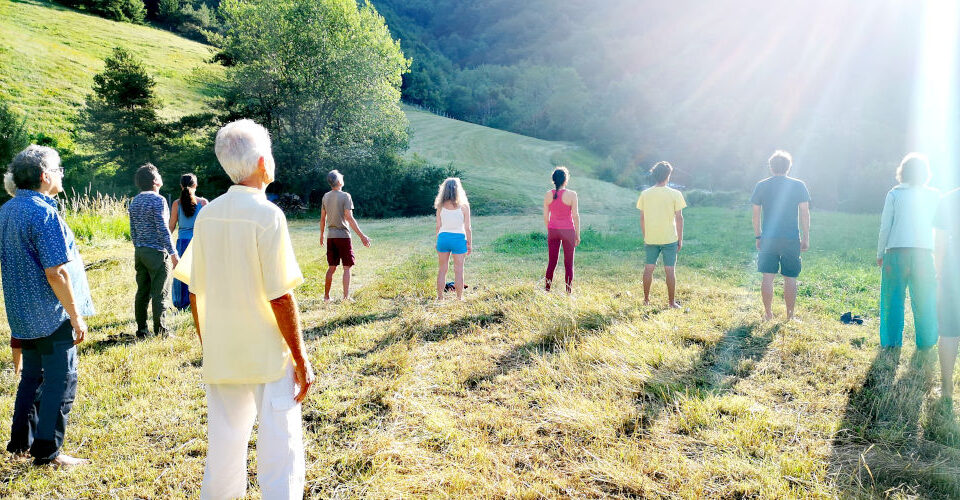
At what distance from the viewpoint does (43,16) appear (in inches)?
1970

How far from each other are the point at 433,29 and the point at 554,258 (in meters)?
139

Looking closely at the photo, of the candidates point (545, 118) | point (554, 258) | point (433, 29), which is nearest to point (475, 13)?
point (433, 29)

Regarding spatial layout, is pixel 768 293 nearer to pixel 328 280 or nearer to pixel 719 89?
pixel 328 280

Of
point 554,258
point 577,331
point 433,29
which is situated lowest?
point 577,331

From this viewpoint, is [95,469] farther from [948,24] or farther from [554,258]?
[948,24]

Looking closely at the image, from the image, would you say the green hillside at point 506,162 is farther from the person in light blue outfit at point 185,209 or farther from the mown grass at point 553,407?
the mown grass at point 553,407

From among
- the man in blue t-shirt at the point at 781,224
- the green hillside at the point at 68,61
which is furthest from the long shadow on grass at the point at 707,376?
the green hillside at the point at 68,61

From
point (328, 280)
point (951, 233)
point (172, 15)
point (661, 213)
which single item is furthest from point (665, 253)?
point (172, 15)

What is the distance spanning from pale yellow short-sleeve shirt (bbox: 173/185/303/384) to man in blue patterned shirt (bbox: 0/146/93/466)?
5.41 feet

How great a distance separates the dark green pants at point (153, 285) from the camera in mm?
6188

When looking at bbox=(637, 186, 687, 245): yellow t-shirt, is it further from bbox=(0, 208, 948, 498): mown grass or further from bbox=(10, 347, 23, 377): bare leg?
bbox=(10, 347, 23, 377): bare leg

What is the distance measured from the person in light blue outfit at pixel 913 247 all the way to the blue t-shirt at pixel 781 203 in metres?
1.08

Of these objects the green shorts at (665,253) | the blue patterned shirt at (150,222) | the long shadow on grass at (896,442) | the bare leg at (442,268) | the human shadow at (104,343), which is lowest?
the human shadow at (104,343)

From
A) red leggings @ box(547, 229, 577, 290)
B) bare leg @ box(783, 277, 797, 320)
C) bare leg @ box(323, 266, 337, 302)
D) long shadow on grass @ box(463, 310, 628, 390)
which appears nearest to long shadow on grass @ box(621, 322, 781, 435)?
bare leg @ box(783, 277, 797, 320)
